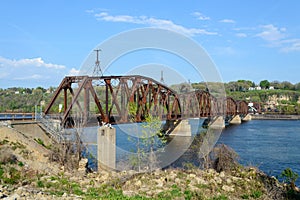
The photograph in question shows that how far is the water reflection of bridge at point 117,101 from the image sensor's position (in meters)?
41.0

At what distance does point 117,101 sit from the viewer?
1811 inches

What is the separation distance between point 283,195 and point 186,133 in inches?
2473

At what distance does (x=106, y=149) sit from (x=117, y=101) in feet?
31.0

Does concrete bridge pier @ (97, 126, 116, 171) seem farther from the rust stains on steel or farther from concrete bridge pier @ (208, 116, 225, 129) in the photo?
concrete bridge pier @ (208, 116, 225, 129)

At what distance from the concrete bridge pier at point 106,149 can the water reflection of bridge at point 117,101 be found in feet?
7.87

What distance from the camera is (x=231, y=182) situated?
78.0ft

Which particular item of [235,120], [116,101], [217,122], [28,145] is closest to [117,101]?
[116,101]

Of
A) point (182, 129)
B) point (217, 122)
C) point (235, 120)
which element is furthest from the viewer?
point (235, 120)

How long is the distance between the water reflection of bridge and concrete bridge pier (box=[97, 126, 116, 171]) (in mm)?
Answer: 2399

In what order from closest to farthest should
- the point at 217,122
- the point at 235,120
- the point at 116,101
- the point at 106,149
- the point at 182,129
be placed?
the point at 106,149, the point at 116,101, the point at 182,129, the point at 217,122, the point at 235,120

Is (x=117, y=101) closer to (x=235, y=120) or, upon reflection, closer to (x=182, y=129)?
(x=182, y=129)

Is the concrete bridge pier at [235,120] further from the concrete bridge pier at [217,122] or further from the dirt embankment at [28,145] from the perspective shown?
the dirt embankment at [28,145]

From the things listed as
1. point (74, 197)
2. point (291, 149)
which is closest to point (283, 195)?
point (74, 197)

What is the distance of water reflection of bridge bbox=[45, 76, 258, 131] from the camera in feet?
135
